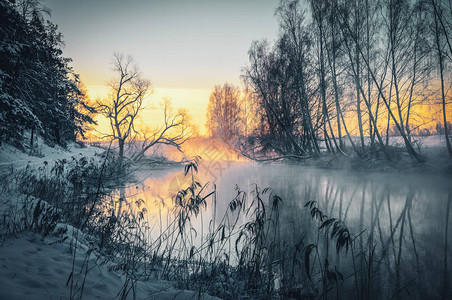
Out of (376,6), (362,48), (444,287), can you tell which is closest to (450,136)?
(362,48)

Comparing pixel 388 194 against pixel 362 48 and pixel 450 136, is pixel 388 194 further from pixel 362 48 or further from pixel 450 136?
pixel 362 48

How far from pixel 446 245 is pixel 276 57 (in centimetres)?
1585

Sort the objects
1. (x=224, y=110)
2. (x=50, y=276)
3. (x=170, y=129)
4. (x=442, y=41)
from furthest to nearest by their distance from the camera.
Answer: (x=224, y=110), (x=170, y=129), (x=442, y=41), (x=50, y=276)

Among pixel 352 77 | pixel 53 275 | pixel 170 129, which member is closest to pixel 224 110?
pixel 170 129

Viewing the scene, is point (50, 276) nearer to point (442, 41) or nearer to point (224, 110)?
point (442, 41)

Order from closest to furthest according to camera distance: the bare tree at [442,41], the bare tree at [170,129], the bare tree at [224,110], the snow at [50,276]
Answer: the snow at [50,276] → the bare tree at [442,41] → the bare tree at [170,129] → the bare tree at [224,110]

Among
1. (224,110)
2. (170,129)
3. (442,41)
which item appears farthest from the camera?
(224,110)

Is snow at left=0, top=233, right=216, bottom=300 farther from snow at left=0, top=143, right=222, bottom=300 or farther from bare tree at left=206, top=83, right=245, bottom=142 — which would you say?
bare tree at left=206, top=83, right=245, bottom=142

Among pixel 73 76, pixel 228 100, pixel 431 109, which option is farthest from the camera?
pixel 228 100

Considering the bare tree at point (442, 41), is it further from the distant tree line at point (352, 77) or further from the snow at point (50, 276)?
the snow at point (50, 276)

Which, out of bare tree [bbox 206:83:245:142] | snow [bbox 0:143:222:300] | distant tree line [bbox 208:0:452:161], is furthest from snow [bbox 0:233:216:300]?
bare tree [bbox 206:83:245:142]

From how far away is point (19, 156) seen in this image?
11.9 meters

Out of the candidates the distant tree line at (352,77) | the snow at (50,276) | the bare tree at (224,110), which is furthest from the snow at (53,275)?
the bare tree at (224,110)

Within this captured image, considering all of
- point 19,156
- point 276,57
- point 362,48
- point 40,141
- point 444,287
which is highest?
point 276,57
